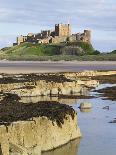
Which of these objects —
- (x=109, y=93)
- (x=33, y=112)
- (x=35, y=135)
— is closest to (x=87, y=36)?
(x=109, y=93)

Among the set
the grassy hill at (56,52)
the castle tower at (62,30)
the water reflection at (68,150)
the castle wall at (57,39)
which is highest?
the castle tower at (62,30)

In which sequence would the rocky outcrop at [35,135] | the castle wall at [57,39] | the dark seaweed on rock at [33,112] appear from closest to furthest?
the rocky outcrop at [35,135], the dark seaweed on rock at [33,112], the castle wall at [57,39]

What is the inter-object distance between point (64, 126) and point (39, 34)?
170288 mm

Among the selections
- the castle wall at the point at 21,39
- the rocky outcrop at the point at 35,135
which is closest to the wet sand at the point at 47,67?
the rocky outcrop at the point at 35,135

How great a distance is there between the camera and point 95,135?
2086 cm

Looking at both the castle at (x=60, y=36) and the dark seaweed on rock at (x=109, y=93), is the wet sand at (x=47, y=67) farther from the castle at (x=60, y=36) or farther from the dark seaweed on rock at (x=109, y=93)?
the castle at (x=60, y=36)

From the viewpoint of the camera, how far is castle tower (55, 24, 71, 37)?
170150mm

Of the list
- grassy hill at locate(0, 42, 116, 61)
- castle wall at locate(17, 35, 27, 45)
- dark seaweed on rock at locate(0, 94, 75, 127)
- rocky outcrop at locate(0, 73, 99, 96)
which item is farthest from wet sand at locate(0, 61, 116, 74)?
castle wall at locate(17, 35, 27, 45)

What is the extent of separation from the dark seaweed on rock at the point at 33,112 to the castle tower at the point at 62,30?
149689 millimetres

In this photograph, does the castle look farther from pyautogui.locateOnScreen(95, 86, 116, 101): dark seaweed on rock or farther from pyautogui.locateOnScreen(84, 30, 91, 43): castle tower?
pyautogui.locateOnScreen(95, 86, 116, 101): dark seaweed on rock

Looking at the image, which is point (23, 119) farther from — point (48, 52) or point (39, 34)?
point (39, 34)

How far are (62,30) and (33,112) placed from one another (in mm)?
152829

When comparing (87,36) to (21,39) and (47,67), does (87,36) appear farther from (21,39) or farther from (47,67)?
(47,67)

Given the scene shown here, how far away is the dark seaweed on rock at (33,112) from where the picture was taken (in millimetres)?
16906
